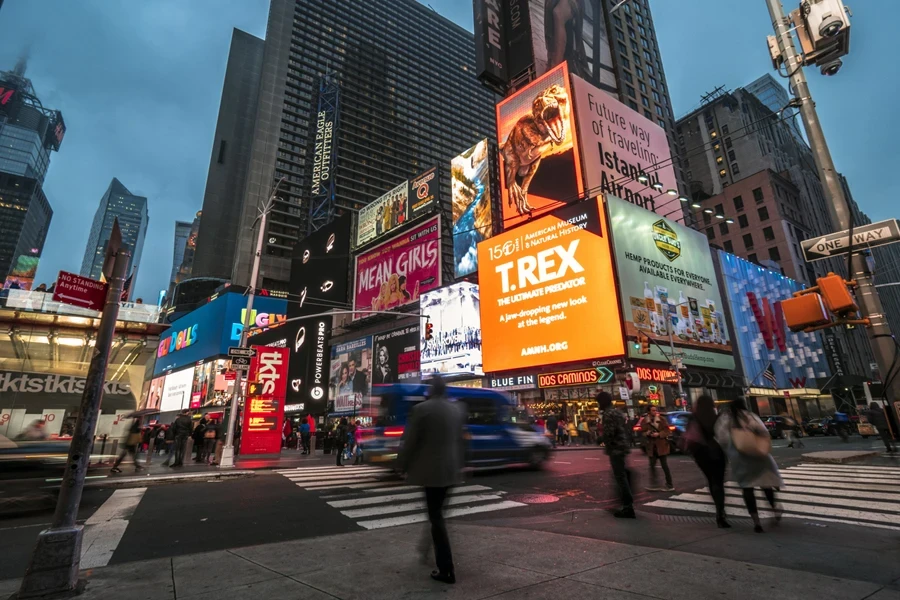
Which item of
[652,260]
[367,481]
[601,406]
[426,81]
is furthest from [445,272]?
[426,81]

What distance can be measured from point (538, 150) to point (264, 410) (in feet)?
91.2

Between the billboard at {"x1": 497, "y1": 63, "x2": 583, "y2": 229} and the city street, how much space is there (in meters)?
25.9

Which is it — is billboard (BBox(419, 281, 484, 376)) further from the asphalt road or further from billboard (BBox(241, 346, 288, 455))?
the asphalt road

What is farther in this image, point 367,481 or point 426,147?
point 426,147

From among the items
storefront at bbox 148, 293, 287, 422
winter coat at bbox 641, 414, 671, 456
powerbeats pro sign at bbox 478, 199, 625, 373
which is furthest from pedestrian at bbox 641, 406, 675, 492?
storefront at bbox 148, 293, 287, 422

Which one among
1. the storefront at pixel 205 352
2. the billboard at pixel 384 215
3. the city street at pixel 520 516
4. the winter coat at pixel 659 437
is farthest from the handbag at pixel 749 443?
the storefront at pixel 205 352

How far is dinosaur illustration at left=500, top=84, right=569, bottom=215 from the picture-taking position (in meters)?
34.8

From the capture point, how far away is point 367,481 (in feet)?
37.4

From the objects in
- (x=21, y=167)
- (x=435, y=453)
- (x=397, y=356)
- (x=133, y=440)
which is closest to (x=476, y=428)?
(x=435, y=453)

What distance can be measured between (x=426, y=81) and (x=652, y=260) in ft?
339

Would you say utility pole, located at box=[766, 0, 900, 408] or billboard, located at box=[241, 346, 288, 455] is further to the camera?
billboard, located at box=[241, 346, 288, 455]

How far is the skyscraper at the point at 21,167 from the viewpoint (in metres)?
158

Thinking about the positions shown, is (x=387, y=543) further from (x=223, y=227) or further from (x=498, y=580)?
(x=223, y=227)

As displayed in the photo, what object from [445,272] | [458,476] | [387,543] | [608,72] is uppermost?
[608,72]
